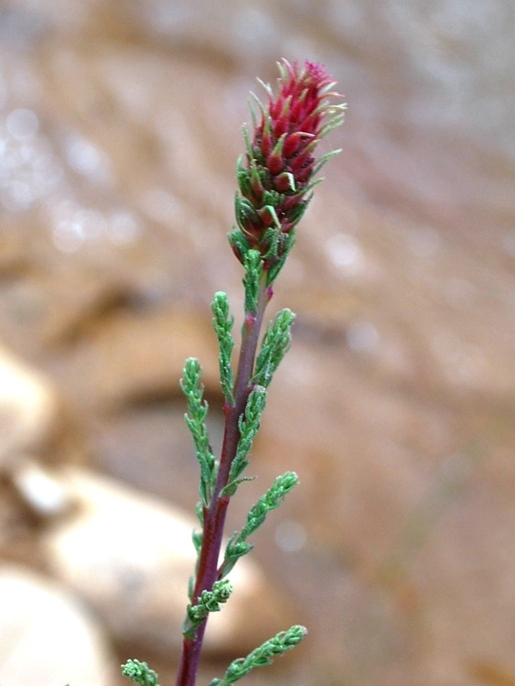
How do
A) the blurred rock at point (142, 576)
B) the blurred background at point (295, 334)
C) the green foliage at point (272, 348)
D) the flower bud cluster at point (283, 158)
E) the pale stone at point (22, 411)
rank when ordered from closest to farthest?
the flower bud cluster at point (283, 158), the green foliage at point (272, 348), the blurred rock at point (142, 576), the blurred background at point (295, 334), the pale stone at point (22, 411)

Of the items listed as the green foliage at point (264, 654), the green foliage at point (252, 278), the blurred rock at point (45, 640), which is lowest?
the green foliage at point (264, 654)

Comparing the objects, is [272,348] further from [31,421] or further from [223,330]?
[31,421]

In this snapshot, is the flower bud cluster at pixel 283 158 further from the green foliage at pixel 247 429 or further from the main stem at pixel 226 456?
the green foliage at pixel 247 429

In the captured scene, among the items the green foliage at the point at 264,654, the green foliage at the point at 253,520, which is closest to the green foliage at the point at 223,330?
the green foliage at the point at 253,520

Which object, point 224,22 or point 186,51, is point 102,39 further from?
point 224,22

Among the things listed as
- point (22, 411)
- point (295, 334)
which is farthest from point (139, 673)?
point (295, 334)

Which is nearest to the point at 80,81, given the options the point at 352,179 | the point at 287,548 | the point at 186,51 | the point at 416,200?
the point at 186,51
